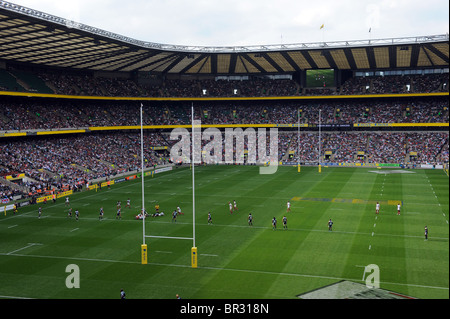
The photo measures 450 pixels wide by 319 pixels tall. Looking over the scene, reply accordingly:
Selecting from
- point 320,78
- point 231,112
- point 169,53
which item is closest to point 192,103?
point 169,53

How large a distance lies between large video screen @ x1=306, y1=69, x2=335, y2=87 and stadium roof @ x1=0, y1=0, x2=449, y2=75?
1413 mm

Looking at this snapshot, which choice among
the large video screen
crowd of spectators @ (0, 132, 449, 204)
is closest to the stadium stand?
crowd of spectators @ (0, 132, 449, 204)

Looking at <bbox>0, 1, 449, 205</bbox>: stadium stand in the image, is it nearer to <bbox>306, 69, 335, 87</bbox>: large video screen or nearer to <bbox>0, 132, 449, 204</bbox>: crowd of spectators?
<bbox>0, 132, 449, 204</bbox>: crowd of spectators

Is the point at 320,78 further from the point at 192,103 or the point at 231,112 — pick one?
the point at 192,103

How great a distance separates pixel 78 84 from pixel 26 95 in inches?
568

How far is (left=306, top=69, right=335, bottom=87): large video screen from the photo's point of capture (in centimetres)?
8294

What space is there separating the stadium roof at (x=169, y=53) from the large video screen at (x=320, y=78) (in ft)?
4.63

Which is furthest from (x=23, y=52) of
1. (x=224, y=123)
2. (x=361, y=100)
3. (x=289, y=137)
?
(x=361, y=100)

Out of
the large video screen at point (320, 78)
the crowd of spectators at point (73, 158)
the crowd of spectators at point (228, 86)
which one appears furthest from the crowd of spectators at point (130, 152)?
the large video screen at point (320, 78)

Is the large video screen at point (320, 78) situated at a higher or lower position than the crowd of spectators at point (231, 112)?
higher

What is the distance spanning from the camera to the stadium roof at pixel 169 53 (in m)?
48.2

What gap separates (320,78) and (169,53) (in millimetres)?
29235

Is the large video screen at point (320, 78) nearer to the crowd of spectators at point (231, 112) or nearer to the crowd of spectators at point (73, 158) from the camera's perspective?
the crowd of spectators at point (231, 112)

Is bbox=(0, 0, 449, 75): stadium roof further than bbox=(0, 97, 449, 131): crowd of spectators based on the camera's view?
No
